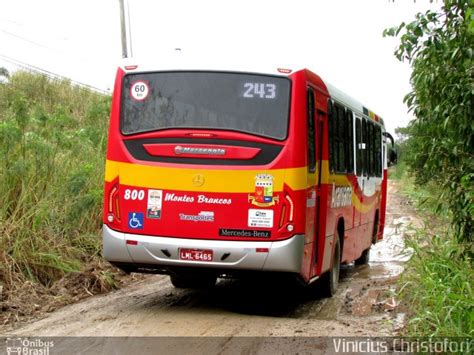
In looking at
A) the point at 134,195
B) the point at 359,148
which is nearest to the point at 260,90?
the point at 134,195

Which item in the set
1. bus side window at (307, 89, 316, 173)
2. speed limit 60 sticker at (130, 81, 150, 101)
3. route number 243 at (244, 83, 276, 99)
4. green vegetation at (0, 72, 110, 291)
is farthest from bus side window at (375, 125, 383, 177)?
speed limit 60 sticker at (130, 81, 150, 101)

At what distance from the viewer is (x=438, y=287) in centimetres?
736

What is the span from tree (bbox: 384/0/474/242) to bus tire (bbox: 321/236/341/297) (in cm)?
230

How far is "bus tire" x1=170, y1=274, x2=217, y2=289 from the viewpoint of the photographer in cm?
928

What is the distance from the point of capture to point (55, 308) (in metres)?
8.37

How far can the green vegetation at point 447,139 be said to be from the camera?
6.60m

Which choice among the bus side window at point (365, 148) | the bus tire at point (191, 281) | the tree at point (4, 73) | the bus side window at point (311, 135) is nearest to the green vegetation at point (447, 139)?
the bus side window at point (311, 135)

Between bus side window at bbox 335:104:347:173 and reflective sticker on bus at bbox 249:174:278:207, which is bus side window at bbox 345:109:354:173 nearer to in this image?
bus side window at bbox 335:104:347:173

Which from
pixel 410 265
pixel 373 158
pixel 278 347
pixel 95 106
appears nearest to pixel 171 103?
pixel 278 347

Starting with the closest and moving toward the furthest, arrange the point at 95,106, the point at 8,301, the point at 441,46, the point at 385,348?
the point at 385,348
the point at 441,46
the point at 8,301
the point at 95,106

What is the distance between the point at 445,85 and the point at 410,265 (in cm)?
354

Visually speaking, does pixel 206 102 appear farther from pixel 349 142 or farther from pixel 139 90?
pixel 349 142

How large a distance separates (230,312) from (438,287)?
2419 millimetres

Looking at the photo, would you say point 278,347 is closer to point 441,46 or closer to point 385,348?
point 385,348
